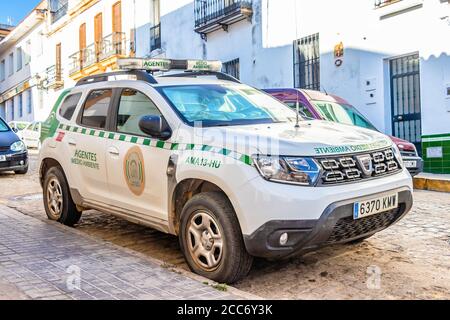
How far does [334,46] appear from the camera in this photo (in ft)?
41.9

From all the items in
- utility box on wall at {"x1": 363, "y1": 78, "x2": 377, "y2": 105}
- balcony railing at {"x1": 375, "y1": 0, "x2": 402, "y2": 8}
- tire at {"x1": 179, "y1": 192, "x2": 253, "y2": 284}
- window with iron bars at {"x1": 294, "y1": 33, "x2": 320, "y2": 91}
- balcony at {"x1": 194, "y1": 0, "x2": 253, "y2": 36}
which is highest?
balcony at {"x1": 194, "y1": 0, "x2": 253, "y2": 36}

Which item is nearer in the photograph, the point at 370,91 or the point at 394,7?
the point at 394,7

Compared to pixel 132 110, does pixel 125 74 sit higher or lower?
higher

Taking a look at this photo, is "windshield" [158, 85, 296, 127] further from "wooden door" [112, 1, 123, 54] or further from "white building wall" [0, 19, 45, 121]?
"white building wall" [0, 19, 45, 121]

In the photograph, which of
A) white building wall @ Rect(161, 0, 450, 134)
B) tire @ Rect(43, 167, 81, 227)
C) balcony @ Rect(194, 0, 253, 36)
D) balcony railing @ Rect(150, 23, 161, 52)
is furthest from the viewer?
balcony railing @ Rect(150, 23, 161, 52)

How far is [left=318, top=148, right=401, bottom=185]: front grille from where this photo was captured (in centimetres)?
373

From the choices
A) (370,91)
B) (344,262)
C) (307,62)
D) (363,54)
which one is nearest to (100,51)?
(307,62)

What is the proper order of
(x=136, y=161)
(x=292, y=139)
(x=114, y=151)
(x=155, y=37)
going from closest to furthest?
1. (x=292, y=139)
2. (x=136, y=161)
3. (x=114, y=151)
4. (x=155, y=37)

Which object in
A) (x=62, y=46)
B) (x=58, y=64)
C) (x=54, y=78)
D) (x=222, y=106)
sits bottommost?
(x=222, y=106)

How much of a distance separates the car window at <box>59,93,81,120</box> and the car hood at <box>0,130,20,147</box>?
6.27 m

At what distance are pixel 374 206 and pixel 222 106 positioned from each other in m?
1.70

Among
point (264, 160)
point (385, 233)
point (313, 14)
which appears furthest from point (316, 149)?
point (313, 14)

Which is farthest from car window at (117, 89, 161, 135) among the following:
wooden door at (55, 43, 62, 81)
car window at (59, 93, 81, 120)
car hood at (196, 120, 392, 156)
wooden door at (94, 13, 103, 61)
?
wooden door at (55, 43, 62, 81)

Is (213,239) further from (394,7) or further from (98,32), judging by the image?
(98,32)
